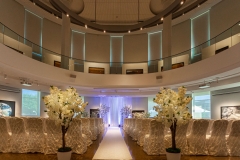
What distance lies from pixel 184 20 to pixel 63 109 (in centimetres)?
1399

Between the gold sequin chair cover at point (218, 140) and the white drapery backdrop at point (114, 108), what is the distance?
43.4 feet

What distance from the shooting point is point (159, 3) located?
11.2 m

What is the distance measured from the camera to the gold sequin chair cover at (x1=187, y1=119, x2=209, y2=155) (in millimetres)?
5625

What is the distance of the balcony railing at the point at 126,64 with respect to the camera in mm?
8474

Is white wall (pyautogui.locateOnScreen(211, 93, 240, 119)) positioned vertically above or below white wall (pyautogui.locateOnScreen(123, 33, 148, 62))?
below

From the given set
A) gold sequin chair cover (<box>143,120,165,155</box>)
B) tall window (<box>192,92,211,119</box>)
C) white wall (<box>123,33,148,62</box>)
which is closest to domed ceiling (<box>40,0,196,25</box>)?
white wall (<box>123,33,148,62</box>)

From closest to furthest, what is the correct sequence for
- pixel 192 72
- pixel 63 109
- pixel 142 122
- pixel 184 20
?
pixel 63 109 → pixel 142 122 → pixel 192 72 → pixel 184 20

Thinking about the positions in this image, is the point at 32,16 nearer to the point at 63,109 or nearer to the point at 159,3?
the point at 159,3

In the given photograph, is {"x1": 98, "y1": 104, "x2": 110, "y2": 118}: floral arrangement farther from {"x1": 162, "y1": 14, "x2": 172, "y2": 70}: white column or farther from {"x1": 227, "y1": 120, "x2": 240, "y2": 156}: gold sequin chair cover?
{"x1": 227, "y1": 120, "x2": 240, "y2": 156}: gold sequin chair cover

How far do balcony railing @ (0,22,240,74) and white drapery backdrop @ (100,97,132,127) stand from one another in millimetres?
4841

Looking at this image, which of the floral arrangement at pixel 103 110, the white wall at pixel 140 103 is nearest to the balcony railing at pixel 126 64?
the floral arrangement at pixel 103 110

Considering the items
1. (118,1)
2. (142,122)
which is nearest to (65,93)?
(142,122)

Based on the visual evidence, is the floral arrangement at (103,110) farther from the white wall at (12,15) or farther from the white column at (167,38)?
the white wall at (12,15)

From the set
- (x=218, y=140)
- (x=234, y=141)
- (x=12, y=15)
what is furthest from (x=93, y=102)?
(x=234, y=141)
